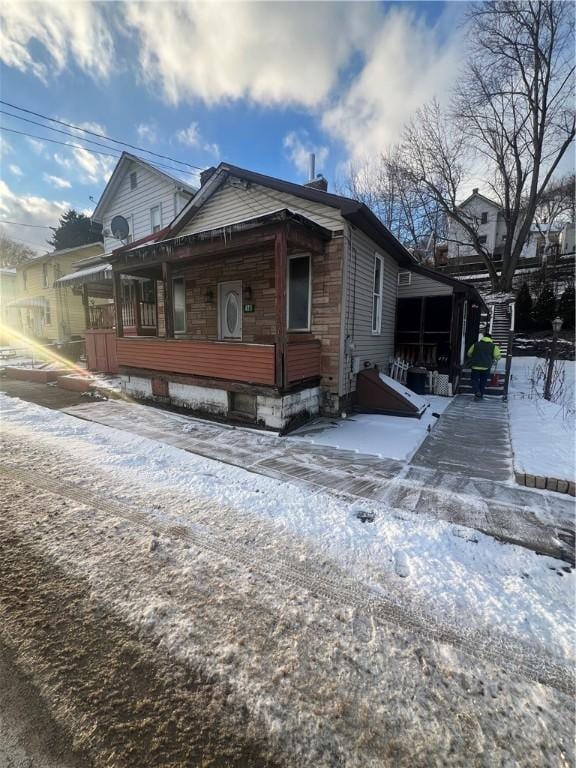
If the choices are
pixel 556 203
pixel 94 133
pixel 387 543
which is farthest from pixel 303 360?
pixel 556 203

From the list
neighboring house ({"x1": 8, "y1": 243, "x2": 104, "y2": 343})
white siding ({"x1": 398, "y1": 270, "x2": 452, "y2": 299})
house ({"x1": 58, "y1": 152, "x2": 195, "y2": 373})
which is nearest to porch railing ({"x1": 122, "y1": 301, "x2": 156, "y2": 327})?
house ({"x1": 58, "y1": 152, "x2": 195, "y2": 373})

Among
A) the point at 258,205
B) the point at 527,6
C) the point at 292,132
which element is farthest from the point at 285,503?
the point at 527,6

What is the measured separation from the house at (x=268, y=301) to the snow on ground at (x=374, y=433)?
0.46 m

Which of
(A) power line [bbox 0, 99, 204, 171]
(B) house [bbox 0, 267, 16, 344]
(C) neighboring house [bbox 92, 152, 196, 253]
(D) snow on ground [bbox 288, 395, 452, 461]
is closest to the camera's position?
(D) snow on ground [bbox 288, 395, 452, 461]

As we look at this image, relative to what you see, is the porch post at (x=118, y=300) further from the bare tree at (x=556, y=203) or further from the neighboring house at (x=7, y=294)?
the neighboring house at (x=7, y=294)

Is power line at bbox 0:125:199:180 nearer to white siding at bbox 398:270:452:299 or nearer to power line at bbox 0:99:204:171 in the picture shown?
power line at bbox 0:99:204:171

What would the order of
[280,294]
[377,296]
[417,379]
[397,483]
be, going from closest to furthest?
[397,483] < [280,294] < [377,296] < [417,379]

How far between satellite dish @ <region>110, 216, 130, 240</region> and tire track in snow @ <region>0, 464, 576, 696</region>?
14041 millimetres

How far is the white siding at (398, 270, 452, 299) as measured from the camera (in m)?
10.1

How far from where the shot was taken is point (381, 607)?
222 centimetres

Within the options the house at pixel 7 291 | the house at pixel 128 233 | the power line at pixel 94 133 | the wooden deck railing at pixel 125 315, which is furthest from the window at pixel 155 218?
the house at pixel 7 291

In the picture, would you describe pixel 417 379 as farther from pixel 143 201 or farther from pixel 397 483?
pixel 143 201

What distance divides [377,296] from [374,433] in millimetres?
4468

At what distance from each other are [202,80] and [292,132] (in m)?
6.68
